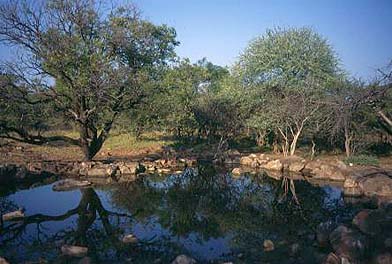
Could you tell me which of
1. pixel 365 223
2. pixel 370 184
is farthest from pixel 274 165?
pixel 365 223

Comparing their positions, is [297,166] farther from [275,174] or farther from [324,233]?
[324,233]

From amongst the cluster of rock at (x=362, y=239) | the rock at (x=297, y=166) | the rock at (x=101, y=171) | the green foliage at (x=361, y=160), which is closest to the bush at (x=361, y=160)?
the green foliage at (x=361, y=160)

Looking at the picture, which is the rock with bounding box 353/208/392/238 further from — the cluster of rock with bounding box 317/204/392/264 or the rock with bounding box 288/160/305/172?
the rock with bounding box 288/160/305/172

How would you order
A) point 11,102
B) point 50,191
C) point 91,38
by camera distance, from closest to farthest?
point 50,191
point 11,102
point 91,38

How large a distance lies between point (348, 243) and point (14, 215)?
1115 centimetres

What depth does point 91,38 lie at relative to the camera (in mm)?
20266

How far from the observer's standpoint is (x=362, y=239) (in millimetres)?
9977

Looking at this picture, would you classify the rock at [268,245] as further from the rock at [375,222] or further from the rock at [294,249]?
the rock at [375,222]

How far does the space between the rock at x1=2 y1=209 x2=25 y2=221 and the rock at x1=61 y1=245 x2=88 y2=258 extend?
4.08 meters

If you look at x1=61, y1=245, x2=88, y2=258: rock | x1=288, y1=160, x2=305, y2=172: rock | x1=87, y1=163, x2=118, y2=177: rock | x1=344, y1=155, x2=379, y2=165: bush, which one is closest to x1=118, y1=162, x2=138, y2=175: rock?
x1=87, y1=163, x2=118, y2=177: rock

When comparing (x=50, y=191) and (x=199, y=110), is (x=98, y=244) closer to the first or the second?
(x=50, y=191)

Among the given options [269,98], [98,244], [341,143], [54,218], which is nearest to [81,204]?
[54,218]

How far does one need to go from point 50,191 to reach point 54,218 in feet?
13.7

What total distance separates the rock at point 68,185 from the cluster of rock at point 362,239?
1164 centimetres
